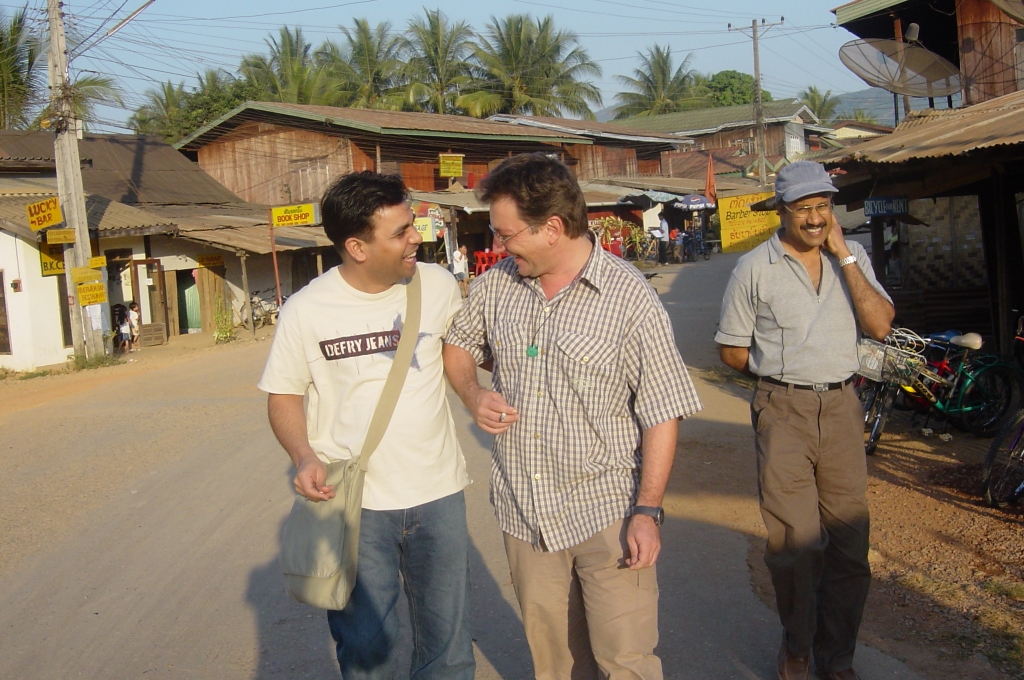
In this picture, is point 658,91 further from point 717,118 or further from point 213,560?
point 213,560

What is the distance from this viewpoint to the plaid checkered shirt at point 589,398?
2705 millimetres

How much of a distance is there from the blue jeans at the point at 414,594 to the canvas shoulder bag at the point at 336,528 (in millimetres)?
123

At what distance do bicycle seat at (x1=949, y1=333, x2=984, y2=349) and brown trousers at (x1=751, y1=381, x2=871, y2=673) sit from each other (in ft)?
14.9

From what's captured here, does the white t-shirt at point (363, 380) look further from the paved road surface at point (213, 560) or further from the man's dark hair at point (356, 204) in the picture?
the paved road surface at point (213, 560)

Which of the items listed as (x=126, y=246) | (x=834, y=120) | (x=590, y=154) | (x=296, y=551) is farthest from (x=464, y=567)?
(x=834, y=120)

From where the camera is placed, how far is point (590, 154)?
3947 cm

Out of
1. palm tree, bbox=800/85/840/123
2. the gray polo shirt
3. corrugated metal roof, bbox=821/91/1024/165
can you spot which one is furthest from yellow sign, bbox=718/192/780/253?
palm tree, bbox=800/85/840/123

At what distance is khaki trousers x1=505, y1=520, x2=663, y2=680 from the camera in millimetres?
2715

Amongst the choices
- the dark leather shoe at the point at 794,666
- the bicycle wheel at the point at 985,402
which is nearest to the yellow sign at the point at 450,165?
the bicycle wheel at the point at 985,402

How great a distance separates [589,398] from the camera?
8.87ft

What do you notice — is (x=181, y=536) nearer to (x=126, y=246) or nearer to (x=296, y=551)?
(x=296, y=551)

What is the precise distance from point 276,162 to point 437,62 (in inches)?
557

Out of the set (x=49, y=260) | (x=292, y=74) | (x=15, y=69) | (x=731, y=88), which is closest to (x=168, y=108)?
(x=292, y=74)

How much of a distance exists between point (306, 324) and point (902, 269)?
1484 cm
